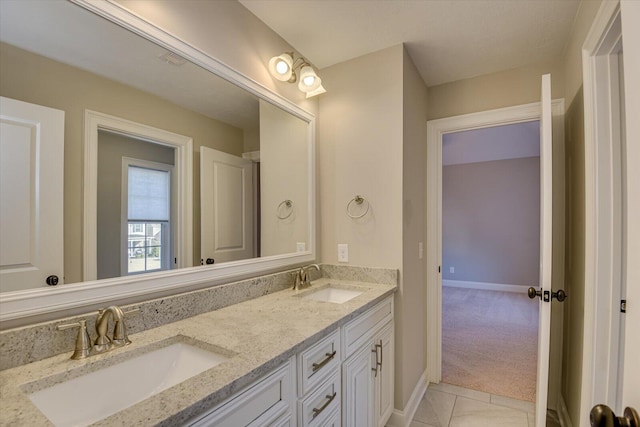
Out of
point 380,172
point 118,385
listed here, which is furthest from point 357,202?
point 118,385

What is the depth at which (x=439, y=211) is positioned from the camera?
2.57 meters

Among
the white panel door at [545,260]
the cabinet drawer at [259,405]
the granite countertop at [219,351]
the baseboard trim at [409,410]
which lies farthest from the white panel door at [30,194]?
the white panel door at [545,260]

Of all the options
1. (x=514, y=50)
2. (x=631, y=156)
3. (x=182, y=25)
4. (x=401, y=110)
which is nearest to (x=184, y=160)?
(x=182, y=25)

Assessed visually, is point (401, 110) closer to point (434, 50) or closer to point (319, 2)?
point (434, 50)

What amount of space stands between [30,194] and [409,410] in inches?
91.8

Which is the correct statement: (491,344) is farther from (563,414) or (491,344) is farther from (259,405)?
(259,405)

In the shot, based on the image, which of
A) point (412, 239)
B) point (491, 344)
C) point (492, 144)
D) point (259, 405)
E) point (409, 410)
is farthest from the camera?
point (492, 144)

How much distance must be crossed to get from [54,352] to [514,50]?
2839mm

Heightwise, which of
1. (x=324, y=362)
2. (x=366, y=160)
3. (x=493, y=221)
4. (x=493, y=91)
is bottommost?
(x=324, y=362)

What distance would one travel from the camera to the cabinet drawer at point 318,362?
1.12 metres

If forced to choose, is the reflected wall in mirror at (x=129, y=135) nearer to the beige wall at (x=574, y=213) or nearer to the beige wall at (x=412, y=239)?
the beige wall at (x=412, y=239)

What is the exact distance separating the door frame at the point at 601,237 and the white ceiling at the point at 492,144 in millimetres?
2534

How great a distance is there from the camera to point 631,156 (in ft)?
2.04

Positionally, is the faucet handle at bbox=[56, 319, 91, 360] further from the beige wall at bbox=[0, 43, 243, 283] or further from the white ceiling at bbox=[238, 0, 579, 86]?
the white ceiling at bbox=[238, 0, 579, 86]
